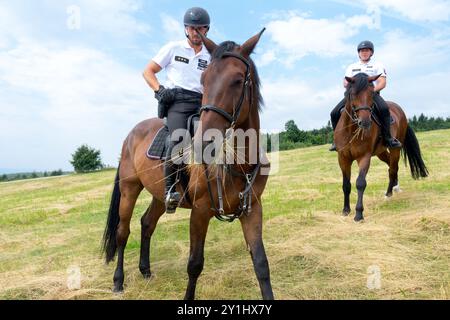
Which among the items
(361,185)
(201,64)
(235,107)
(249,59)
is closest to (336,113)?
(361,185)

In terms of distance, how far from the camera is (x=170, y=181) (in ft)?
Result: 14.2

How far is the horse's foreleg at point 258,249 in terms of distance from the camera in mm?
3570

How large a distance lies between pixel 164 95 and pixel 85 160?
118 ft

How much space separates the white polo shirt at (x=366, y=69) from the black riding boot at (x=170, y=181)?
5925mm

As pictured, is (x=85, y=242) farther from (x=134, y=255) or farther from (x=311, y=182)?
(x=311, y=182)

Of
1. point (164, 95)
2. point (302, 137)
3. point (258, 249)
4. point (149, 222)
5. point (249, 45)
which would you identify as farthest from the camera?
point (302, 137)

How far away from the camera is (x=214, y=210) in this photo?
12.5ft

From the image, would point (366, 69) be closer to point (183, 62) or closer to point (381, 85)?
point (381, 85)

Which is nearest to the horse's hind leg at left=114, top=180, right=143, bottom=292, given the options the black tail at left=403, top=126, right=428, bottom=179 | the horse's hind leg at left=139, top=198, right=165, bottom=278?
the horse's hind leg at left=139, top=198, right=165, bottom=278

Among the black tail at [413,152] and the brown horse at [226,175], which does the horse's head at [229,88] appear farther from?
the black tail at [413,152]

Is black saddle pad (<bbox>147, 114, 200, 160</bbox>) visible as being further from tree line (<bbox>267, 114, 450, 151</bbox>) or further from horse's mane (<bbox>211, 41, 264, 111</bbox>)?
tree line (<bbox>267, 114, 450, 151</bbox>)

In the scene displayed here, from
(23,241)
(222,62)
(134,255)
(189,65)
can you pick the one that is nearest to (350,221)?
(134,255)

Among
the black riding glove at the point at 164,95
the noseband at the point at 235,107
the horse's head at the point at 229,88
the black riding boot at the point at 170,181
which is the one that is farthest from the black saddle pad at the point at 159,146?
the noseband at the point at 235,107

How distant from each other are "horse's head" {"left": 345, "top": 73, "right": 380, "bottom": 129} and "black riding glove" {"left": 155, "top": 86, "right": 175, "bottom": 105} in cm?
460
